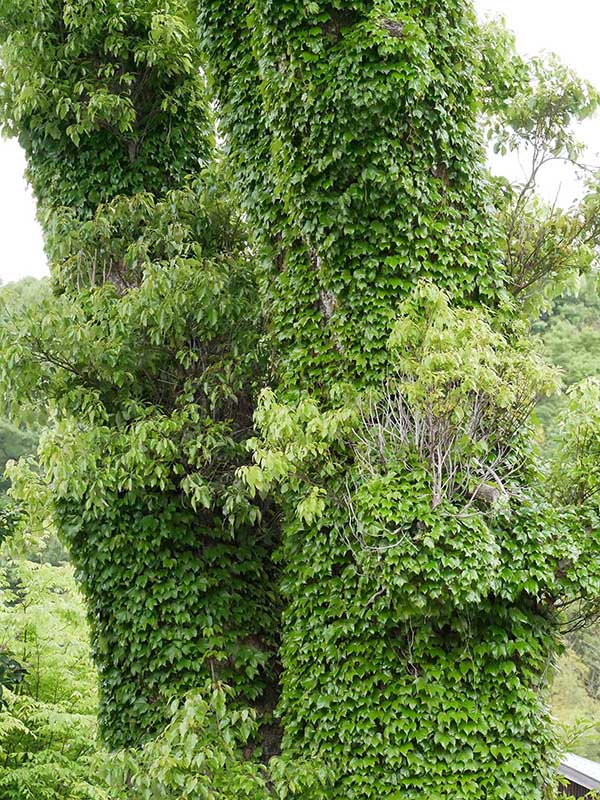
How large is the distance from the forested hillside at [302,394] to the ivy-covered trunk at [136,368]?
27 mm

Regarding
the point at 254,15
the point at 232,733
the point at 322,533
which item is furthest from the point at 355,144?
the point at 232,733

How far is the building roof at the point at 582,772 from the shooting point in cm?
836

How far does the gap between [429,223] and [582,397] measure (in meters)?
1.37

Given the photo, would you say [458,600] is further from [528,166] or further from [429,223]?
[528,166]

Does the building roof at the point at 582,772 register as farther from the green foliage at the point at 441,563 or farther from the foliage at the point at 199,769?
the foliage at the point at 199,769

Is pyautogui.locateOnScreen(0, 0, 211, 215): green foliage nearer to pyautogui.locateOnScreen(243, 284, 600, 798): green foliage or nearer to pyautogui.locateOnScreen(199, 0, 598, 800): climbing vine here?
pyautogui.locateOnScreen(199, 0, 598, 800): climbing vine

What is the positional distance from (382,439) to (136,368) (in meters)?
2.13

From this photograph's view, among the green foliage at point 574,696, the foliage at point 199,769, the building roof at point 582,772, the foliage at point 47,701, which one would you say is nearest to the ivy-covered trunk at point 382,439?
the foliage at point 199,769

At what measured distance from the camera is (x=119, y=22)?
668 centimetres

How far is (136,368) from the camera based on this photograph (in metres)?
6.07

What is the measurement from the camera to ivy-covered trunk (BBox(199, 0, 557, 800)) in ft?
14.9

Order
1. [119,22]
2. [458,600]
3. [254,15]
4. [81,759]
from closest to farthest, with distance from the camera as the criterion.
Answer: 1. [458,600]
2. [254,15]
3. [119,22]
4. [81,759]

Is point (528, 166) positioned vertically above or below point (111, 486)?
above

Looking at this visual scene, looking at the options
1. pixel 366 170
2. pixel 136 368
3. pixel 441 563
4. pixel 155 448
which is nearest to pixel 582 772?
pixel 441 563
